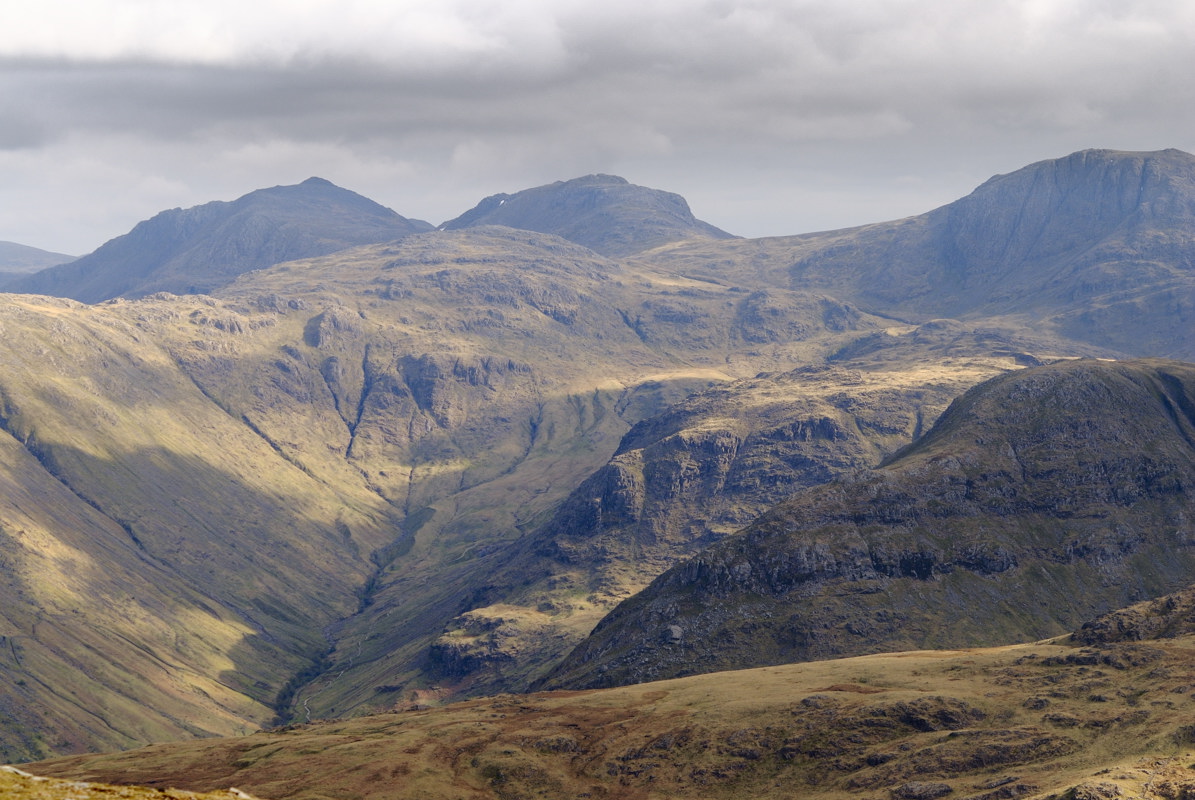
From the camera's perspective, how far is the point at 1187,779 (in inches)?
6009

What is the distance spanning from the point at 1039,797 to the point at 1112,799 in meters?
13.9

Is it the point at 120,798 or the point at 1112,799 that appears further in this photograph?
the point at 1112,799

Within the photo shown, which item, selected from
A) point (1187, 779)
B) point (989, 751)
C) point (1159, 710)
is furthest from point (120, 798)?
point (1159, 710)

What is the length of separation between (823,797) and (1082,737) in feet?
160

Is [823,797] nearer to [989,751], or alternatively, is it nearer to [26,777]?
[989,751]

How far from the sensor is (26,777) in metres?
88.4

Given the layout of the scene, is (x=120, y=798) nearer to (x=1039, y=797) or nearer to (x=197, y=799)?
(x=197, y=799)

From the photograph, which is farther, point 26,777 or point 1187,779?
point 1187,779

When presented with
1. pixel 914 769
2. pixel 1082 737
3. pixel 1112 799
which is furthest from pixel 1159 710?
pixel 1112 799

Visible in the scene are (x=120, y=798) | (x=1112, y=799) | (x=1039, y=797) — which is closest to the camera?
(x=120, y=798)

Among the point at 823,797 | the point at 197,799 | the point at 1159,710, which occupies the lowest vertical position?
the point at 823,797

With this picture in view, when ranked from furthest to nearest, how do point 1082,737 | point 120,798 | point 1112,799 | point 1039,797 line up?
1. point 1082,737
2. point 1039,797
3. point 1112,799
4. point 120,798

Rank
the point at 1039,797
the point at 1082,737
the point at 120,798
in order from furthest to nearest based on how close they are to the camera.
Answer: the point at 1082,737
the point at 1039,797
the point at 120,798

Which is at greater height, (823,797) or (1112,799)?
(1112,799)
